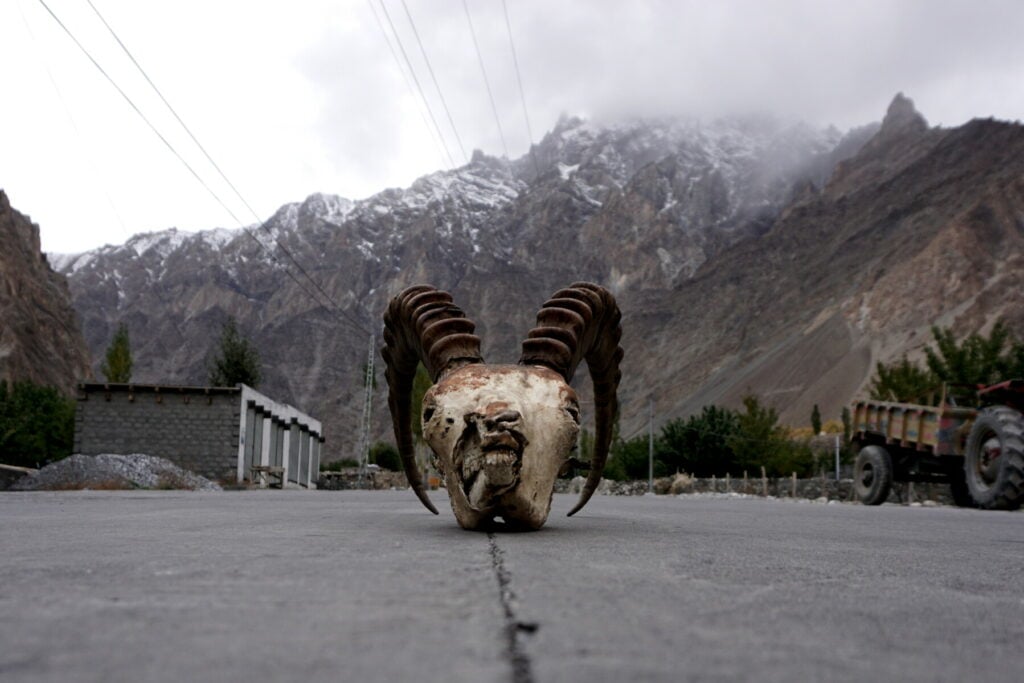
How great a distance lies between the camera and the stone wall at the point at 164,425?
35125 millimetres

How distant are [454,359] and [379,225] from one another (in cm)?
18555

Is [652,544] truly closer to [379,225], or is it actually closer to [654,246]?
[654,246]

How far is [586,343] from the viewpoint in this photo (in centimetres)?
651

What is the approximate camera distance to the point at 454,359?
18.8 feet

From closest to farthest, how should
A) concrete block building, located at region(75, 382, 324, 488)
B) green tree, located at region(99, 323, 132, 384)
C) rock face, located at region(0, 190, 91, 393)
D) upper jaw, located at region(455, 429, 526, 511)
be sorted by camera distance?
upper jaw, located at region(455, 429, 526, 511), concrete block building, located at region(75, 382, 324, 488), green tree, located at region(99, 323, 132, 384), rock face, located at region(0, 190, 91, 393)

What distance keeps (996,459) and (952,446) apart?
210 centimetres

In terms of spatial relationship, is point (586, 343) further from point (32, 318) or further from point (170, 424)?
point (32, 318)

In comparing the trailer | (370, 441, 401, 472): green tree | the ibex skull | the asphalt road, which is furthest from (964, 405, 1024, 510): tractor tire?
(370, 441, 401, 472): green tree

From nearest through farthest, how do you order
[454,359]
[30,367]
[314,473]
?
1. [454,359]
2. [314,473]
3. [30,367]

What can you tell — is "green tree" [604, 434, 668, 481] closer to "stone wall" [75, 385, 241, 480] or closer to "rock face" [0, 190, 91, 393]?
"stone wall" [75, 385, 241, 480]

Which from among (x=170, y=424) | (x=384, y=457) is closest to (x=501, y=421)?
(x=170, y=424)

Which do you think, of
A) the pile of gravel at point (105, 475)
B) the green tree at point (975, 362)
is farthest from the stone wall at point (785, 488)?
the pile of gravel at point (105, 475)

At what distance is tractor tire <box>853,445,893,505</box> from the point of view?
757 inches

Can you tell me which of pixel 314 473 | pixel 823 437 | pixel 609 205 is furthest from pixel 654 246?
pixel 314 473
